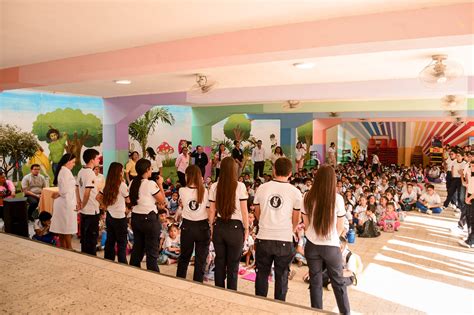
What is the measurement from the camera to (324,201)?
3.48m

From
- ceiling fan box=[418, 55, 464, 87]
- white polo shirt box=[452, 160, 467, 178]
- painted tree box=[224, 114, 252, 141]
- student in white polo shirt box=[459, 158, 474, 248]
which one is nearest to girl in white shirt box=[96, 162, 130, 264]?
ceiling fan box=[418, 55, 464, 87]

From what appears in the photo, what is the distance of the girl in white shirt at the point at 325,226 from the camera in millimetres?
3465

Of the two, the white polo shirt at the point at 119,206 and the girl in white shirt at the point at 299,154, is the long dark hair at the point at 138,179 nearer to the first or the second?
the white polo shirt at the point at 119,206

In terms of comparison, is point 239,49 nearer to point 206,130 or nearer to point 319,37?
point 319,37

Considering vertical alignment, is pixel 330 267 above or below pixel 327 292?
above

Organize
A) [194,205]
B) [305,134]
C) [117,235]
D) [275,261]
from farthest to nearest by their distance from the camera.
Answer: [305,134], [117,235], [194,205], [275,261]

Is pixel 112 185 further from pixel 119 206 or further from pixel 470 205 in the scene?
pixel 470 205

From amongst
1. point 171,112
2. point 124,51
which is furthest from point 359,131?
point 124,51

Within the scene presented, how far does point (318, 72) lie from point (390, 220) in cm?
439

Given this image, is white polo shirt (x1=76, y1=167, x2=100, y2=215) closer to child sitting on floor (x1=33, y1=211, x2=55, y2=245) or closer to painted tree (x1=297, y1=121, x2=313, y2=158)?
child sitting on floor (x1=33, y1=211, x2=55, y2=245)

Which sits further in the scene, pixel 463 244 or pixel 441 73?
pixel 463 244

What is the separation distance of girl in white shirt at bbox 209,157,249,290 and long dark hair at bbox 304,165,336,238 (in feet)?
2.47

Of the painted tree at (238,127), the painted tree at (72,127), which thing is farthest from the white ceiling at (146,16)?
the painted tree at (238,127)

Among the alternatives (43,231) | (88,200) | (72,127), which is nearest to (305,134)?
(72,127)
